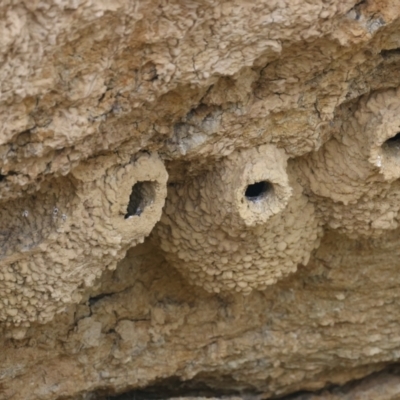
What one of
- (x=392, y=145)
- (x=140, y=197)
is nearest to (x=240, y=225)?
(x=140, y=197)

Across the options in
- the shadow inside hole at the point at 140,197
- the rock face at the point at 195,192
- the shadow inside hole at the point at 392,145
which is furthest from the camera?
the shadow inside hole at the point at 392,145

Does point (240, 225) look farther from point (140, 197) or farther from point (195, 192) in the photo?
point (140, 197)

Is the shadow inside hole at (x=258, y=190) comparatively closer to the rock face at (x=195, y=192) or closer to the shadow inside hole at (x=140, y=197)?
the rock face at (x=195, y=192)

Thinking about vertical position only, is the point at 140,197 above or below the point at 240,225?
above

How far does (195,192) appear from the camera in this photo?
6.59 feet

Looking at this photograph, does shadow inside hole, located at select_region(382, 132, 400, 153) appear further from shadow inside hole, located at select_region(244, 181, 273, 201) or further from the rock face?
shadow inside hole, located at select_region(244, 181, 273, 201)

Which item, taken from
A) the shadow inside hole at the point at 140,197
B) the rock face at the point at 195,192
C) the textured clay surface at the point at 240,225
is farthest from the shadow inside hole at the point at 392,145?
the shadow inside hole at the point at 140,197

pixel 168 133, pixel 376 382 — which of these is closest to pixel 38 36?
pixel 168 133

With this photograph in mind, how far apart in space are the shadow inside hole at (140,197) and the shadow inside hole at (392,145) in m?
Result: 0.63

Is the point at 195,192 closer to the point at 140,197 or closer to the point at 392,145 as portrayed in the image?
the point at 140,197

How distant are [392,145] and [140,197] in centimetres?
67

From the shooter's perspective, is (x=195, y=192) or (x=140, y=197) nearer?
(x=140, y=197)

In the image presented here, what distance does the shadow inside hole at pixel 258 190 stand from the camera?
6.34 ft

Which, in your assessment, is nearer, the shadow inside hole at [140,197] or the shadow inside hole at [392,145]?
the shadow inside hole at [140,197]
